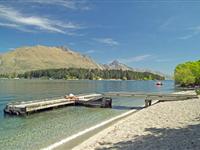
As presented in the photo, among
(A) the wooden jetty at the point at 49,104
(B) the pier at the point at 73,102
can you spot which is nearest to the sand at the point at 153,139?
(A) the wooden jetty at the point at 49,104

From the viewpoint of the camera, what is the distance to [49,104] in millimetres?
50531

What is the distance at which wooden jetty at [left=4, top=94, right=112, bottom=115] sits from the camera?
144ft

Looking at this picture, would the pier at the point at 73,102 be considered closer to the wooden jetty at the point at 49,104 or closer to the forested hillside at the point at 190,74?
the wooden jetty at the point at 49,104

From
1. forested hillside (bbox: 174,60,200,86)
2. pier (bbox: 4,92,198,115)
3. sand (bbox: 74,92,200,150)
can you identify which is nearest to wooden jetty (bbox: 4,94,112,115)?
pier (bbox: 4,92,198,115)

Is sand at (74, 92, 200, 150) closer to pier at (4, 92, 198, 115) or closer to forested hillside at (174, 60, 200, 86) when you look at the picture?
pier at (4, 92, 198, 115)

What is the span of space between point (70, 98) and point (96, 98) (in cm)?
525

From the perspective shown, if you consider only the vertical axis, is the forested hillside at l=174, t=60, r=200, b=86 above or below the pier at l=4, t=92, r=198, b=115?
above

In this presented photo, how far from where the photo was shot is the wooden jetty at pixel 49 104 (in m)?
43.8

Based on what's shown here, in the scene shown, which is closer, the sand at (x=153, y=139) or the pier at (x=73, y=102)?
the sand at (x=153, y=139)

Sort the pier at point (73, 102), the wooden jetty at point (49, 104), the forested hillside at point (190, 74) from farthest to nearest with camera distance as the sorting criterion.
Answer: the forested hillside at point (190, 74) → the pier at point (73, 102) → the wooden jetty at point (49, 104)

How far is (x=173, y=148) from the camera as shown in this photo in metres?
16.2

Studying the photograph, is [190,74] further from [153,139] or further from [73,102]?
[153,139]

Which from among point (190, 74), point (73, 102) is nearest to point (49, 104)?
point (73, 102)

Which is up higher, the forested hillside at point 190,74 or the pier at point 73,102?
the forested hillside at point 190,74
